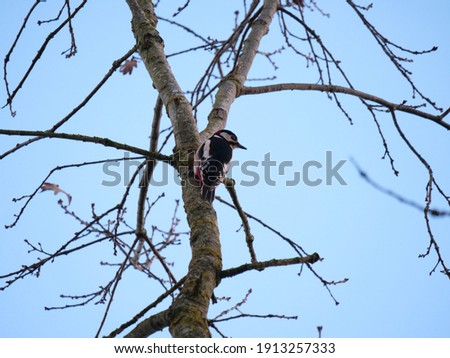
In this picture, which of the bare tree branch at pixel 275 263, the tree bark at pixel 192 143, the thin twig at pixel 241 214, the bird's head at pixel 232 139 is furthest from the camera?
the bird's head at pixel 232 139

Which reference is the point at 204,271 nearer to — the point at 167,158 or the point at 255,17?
the point at 167,158

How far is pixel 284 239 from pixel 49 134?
1.68m

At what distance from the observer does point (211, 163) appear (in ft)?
11.9

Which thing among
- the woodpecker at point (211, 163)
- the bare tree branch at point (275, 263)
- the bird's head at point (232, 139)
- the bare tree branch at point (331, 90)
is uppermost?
the bird's head at point (232, 139)

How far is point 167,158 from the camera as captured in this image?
122 inches

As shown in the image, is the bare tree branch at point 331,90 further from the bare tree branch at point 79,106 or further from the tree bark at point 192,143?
the bare tree branch at point 79,106

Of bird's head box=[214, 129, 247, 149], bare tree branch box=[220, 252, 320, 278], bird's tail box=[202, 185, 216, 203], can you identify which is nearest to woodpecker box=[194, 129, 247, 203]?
bird's tail box=[202, 185, 216, 203]

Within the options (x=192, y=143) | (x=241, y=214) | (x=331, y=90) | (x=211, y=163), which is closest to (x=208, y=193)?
(x=241, y=214)

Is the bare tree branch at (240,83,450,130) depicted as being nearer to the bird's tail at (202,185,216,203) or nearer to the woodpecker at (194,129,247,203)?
the woodpecker at (194,129,247,203)

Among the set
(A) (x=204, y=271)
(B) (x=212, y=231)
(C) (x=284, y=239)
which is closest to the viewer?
(A) (x=204, y=271)

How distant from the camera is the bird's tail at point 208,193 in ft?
9.31

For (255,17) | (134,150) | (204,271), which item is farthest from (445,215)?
(255,17)

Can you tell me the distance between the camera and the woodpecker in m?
3.04

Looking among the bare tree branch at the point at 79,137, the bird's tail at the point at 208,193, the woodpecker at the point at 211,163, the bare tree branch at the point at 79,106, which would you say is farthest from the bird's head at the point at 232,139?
the bare tree branch at the point at 79,137
